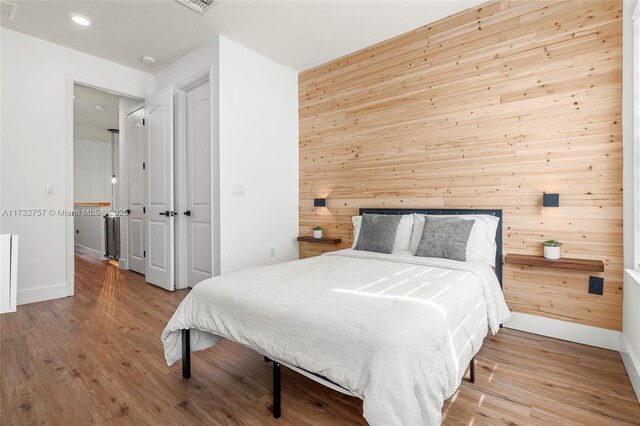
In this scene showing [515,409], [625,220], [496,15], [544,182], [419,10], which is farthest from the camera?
[419,10]

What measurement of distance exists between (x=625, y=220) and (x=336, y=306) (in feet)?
7.57

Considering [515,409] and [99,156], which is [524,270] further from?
[99,156]

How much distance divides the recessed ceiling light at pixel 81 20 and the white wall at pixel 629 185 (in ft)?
15.0

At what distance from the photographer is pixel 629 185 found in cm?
221

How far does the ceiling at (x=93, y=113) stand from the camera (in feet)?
17.0

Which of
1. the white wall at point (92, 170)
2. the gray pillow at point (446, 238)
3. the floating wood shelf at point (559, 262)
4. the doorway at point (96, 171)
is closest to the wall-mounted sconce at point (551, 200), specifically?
the floating wood shelf at point (559, 262)

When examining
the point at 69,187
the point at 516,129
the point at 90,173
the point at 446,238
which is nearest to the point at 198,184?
the point at 69,187

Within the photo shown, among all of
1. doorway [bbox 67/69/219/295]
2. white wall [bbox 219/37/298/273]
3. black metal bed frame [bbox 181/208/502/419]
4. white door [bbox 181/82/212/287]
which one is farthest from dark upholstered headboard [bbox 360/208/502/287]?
white door [bbox 181/82/212/287]

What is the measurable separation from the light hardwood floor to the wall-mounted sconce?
3.61ft

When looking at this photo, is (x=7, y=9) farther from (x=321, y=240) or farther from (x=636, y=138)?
(x=636, y=138)

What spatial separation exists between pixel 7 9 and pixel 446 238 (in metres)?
4.59

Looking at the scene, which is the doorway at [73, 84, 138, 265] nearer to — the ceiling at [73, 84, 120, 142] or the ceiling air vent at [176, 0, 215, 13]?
the ceiling at [73, 84, 120, 142]

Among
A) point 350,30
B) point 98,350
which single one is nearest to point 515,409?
point 98,350

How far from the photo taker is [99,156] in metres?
8.39
